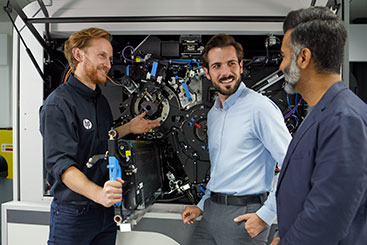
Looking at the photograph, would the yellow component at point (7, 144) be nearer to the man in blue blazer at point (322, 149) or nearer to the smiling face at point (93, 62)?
the smiling face at point (93, 62)

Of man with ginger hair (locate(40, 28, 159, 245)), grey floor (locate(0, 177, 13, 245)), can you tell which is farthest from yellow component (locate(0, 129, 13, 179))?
man with ginger hair (locate(40, 28, 159, 245))

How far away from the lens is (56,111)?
1580 millimetres

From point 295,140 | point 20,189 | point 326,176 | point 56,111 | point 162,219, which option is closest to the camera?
point 326,176

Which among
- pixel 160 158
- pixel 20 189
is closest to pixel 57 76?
pixel 20 189

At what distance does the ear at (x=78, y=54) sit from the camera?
1783mm

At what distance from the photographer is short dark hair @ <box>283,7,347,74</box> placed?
103cm

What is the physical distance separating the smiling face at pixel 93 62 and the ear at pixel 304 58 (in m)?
1.18

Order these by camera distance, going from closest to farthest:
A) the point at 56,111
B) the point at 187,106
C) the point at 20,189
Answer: the point at 56,111, the point at 20,189, the point at 187,106

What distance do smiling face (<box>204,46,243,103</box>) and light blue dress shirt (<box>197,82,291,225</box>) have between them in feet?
0.35

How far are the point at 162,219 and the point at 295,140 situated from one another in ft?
4.58

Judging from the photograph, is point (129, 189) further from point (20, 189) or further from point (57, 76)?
point (57, 76)

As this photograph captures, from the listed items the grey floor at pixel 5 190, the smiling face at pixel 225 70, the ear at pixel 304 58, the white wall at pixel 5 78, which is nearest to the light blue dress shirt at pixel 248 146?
the smiling face at pixel 225 70

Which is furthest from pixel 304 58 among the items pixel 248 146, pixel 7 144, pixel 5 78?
pixel 5 78

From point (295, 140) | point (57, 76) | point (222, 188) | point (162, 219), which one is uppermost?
point (57, 76)
